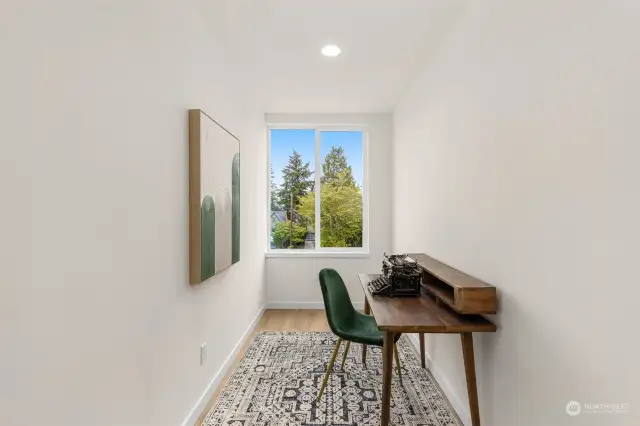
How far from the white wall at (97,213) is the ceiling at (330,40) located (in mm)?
432

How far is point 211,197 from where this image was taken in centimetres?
223

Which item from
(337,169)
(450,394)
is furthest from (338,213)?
(450,394)

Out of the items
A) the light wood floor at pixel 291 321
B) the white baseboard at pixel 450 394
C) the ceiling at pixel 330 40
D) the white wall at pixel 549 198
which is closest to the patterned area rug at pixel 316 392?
the white baseboard at pixel 450 394

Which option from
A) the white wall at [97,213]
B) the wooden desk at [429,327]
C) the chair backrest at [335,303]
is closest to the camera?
the white wall at [97,213]

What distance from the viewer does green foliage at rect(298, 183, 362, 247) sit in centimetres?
→ 473

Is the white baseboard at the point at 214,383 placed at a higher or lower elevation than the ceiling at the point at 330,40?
lower

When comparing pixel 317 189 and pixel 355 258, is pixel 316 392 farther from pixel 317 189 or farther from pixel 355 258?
pixel 317 189

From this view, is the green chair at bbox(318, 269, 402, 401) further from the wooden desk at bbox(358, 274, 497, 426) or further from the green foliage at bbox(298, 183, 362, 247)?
the green foliage at bbox(298, 183, 362, 247)

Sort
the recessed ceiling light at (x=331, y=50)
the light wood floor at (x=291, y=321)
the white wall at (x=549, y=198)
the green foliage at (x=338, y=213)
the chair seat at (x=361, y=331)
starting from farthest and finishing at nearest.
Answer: the green foliage at (x=338, y=213), the light wood floor at (x=291, y=321), the recessed ceiling light at (x=331, y=50), the chair seat at (x=361, y=331), the white wall at (x=549, y=198)

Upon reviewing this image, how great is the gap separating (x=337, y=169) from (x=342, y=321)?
103 inches

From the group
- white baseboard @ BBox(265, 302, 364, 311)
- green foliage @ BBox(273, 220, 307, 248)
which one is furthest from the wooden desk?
green foliage @ BBox(273, 220, 307, 248)

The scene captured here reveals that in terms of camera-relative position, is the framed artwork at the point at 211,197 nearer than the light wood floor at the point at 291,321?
Yes

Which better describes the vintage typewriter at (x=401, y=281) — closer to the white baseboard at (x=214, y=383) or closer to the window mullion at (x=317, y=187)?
the white baseboard at (x=214, y=383)

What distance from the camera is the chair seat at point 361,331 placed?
7.39 ft
